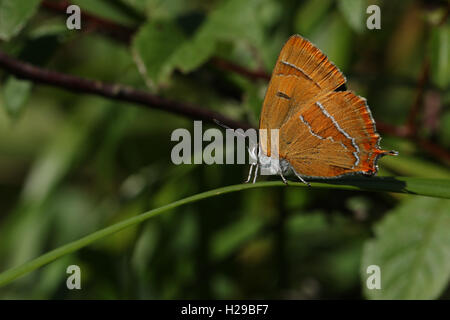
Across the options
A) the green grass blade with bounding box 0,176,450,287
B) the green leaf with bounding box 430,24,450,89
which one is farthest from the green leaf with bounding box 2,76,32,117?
the green leaf with bounding box 430,24,450,89

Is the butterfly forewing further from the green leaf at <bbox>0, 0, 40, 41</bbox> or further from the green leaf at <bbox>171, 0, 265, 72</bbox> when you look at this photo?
the green leaf at <bbox>0, 0, 40, 41</bbox>

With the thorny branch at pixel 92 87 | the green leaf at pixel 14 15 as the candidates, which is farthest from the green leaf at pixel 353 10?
the green leaf at pixel 14 15

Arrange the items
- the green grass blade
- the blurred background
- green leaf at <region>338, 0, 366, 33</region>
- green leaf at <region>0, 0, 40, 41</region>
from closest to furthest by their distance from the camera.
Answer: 1. the green grass blade
2. green leaf at <region>0, 0, 40, 41</region>
3. green leaf at <region>338, 0, 366, 33</region>
4. the blurred background

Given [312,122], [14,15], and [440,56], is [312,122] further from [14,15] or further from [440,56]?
[14,15]

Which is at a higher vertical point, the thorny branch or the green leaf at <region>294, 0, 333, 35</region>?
the green leaf at <region>294, 0, 333, 35</region>

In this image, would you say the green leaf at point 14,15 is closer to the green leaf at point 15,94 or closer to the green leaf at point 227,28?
the green leaf at point 15,94

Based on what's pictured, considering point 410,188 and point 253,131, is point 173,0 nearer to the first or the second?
point 253,131
